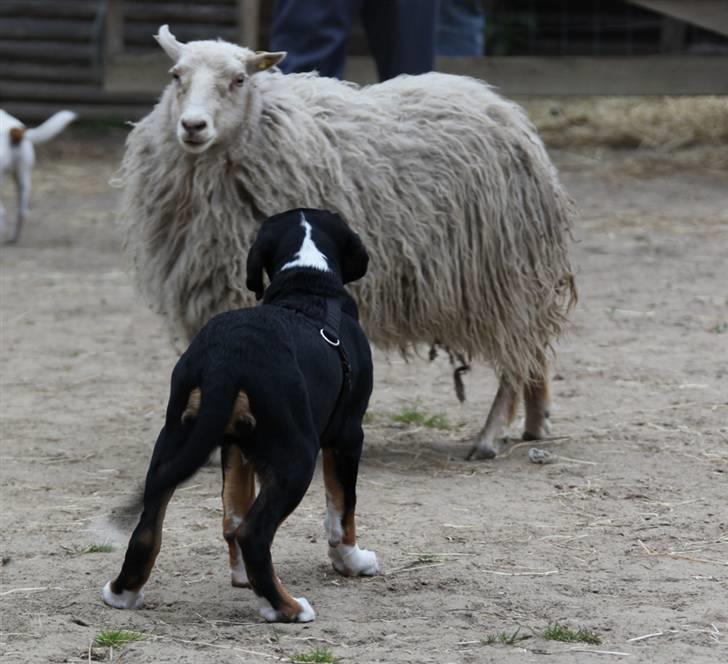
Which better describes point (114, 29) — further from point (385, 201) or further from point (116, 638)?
point (116, 638)

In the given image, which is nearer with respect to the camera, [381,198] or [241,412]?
[241,412]

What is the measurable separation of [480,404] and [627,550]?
190cm

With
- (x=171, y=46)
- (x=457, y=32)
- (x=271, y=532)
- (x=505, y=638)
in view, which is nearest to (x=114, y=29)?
(x=457, y=32)

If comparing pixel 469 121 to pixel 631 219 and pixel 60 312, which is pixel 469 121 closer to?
pixel 60 312

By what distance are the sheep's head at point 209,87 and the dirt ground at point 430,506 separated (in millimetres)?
1112

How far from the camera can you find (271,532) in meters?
3.10

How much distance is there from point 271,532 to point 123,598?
0.42 m

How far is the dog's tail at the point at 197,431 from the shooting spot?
3104 millimetres

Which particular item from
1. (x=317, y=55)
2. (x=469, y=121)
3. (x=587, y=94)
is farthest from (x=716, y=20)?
(x=469, y=121)

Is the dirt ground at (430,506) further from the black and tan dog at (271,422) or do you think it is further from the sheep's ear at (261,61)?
the sheep's ear at (261,61)

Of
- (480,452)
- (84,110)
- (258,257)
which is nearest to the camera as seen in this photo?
(258,257)

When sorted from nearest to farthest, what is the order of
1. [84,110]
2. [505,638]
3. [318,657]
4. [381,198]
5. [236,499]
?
[318,657]
[505,638]
[236,499]
[381,198]
[84,110]

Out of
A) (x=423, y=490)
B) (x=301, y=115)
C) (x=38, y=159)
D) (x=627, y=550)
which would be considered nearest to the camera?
(x=627, y=550)

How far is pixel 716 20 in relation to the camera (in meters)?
10.2
